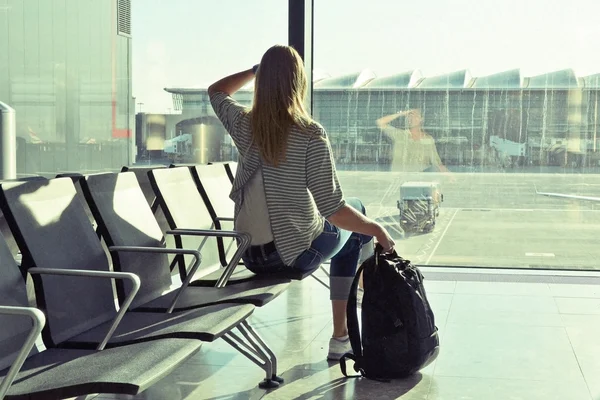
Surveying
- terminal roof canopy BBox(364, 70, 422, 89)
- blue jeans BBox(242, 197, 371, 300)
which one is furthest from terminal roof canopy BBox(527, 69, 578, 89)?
blue jeans BBox(242, 197, 371, 300)

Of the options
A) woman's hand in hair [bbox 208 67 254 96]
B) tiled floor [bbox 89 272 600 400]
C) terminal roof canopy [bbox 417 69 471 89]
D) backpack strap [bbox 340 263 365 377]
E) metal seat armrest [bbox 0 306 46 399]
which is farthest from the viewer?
terminal roof canopy [bbox 417 69 471 89]

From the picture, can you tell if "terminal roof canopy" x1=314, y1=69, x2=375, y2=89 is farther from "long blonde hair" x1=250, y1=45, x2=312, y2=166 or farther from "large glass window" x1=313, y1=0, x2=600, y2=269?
"long blonde hair" x1=250, y1=45, x2=312, y2=166

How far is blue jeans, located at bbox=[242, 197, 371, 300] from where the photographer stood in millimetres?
3533

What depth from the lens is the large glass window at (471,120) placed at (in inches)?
241

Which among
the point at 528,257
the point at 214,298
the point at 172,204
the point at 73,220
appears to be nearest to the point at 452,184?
the point at 528,257

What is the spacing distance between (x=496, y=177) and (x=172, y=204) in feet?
10.9

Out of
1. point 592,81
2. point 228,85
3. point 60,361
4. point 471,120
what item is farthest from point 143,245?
point 592,81

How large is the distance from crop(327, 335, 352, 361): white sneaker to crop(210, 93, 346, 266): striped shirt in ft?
1.62

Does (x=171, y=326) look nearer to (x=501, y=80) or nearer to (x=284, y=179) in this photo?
(x=284, y=179)

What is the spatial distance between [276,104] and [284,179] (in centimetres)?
28

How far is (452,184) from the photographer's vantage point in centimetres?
644

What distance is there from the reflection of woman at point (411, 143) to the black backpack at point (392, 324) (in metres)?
3.09

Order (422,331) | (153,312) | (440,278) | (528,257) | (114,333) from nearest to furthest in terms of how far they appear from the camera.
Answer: (114,333)
(153,312)
(422,331)
(440,278)
(528,257)

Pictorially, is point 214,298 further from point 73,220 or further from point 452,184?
point 452,184
